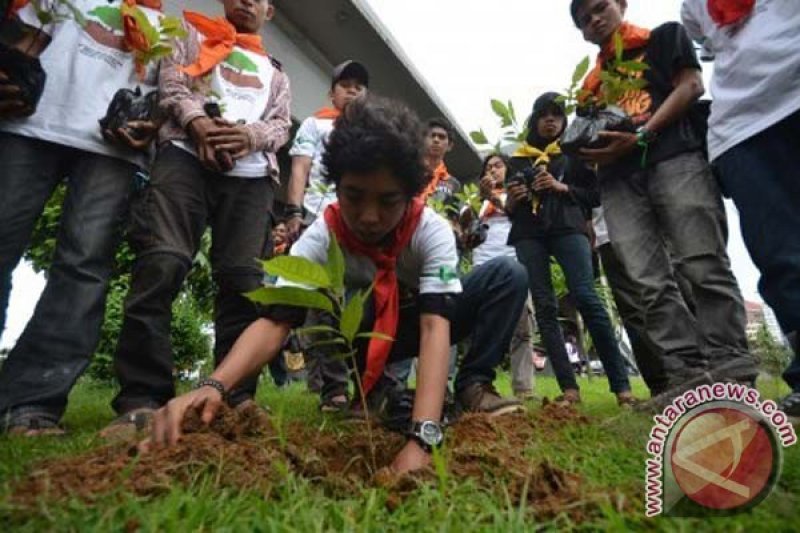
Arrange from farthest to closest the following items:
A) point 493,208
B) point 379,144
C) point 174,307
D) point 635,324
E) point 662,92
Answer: point 174,307
point 493,208
point 635,324
point 662,92
point 379,144

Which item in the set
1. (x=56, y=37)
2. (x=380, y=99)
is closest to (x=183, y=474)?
(x=380, y=99)

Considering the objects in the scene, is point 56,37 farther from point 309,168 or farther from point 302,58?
point 302,58

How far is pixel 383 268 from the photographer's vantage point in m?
1.78

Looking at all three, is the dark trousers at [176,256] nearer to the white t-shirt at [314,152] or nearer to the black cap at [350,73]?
the white t-shirt at [314,152]

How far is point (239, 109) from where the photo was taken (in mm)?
2441

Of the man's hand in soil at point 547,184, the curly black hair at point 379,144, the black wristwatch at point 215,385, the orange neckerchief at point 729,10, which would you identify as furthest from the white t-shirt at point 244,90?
the orange neckerchief at point 729,10

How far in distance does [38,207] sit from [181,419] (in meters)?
1.05

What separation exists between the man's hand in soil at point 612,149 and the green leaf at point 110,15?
1.76 m

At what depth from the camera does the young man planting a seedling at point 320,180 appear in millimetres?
2873

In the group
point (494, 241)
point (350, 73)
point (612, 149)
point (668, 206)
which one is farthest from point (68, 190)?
point (494, 241)

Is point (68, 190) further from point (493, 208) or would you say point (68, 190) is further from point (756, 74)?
point (493, 208)

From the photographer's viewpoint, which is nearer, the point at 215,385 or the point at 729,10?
the point at 215,385
